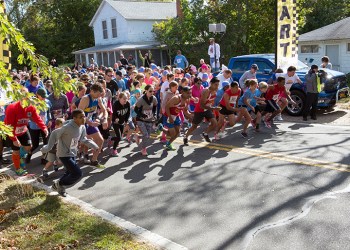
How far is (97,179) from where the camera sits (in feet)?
25.5

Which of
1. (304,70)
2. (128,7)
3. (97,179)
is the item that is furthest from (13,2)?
(97,179)

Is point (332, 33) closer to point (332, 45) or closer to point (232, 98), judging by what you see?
point (332, 45)

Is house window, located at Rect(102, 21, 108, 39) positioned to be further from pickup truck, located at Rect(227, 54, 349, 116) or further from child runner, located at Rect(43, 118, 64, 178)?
child runner, located at Rect(43, 118, 64, 178)

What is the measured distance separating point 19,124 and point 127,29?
2865 centimetres

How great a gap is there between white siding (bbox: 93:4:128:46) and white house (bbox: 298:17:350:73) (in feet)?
54.8

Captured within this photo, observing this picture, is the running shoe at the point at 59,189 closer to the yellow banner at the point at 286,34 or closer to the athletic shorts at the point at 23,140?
the athletic shorts at the point at 23,140

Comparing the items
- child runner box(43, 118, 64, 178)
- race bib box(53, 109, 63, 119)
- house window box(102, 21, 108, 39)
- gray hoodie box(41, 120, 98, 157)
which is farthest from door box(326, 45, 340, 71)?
house window box(102, 21, 108, 39)

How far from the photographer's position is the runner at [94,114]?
813 centimetres

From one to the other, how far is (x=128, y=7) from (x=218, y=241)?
34.6m

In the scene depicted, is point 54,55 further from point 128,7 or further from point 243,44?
point 243,44

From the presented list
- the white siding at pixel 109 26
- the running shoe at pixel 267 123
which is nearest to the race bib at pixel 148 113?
the running shoe at pixel 267 123

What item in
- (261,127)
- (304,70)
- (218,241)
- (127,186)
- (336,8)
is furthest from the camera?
(336,8)

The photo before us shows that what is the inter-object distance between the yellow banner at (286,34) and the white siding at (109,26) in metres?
23.9

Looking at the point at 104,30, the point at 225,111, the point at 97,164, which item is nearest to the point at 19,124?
the point at 97,164
